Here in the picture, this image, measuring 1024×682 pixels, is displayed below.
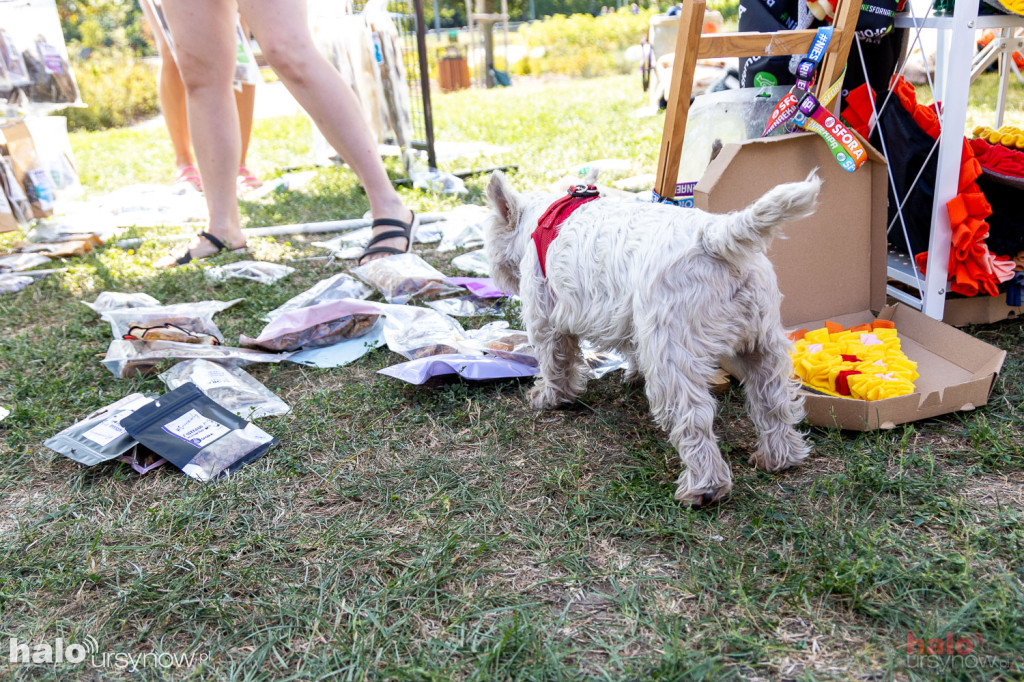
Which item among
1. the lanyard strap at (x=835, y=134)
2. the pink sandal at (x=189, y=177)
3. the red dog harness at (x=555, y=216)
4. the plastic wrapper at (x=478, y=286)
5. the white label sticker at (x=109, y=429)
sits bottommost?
the plastic wrapper at (x=478, y=286)

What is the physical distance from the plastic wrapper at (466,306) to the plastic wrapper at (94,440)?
58.5 inches

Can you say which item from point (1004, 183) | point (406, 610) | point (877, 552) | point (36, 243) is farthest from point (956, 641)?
point (36, 243)

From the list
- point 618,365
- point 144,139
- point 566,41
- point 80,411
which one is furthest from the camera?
point 566,41

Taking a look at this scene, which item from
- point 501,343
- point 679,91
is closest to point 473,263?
point 501,343

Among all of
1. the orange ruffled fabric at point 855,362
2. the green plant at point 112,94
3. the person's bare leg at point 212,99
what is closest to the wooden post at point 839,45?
the orange ruffled fabric at point 855,362

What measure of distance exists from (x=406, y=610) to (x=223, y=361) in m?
1.79

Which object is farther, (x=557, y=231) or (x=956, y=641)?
(x=557, y=231)

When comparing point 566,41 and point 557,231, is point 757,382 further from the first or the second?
point 566,41

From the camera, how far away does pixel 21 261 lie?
4793mm

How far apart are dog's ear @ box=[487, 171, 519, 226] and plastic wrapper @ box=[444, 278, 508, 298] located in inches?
40.5

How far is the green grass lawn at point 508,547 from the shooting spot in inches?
64.7

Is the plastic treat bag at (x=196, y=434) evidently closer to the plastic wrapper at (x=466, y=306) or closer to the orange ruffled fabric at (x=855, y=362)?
the plastic wrapper at (x=466, y=306)

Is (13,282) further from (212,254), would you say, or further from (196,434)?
(196,434)

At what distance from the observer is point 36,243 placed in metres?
5.32
